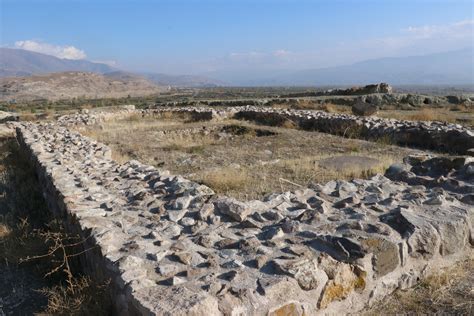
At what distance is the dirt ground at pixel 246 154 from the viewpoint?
7.02m

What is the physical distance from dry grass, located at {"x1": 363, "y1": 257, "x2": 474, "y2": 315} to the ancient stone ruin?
8 centimetres

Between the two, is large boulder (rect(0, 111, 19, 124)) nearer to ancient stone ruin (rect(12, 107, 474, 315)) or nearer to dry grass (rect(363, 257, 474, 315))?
ancient stone ruin (rect(12, 107, 474, 315))

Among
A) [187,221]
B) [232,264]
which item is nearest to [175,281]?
[232,264]

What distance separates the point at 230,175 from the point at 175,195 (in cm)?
239

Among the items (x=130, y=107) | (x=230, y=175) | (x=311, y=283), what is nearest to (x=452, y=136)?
(x=230, y=175)

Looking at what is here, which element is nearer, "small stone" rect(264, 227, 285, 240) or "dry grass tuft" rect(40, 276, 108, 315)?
"dry grass tuft" rect(40, 276, 108, 315)

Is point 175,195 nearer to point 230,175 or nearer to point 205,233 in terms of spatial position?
point 205,233

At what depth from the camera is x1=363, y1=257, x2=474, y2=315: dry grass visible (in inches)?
122

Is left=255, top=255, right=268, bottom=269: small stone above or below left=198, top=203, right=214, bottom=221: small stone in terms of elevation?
below

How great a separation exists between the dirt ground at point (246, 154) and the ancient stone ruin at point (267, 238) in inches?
57.4

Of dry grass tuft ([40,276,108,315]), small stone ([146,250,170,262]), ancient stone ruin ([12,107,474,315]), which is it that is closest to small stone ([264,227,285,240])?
ancient stone ruin ([12,107,474,315])

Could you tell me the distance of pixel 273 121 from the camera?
15.6 meters

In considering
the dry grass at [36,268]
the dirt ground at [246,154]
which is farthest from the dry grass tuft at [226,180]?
the dry grass at [36,268]

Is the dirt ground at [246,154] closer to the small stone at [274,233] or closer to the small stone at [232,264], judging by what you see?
the small stone at [274,233]
